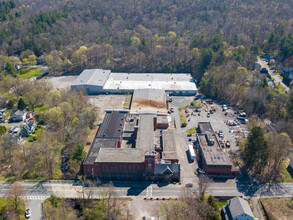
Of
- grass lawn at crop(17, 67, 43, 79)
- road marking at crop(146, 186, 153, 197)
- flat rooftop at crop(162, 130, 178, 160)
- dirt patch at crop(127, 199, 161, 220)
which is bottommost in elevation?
grass lawn at crop(17, 67, 43, 79)

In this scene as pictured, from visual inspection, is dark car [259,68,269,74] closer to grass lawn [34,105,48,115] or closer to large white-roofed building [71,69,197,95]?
large white-roofed building [71,69,197,95]

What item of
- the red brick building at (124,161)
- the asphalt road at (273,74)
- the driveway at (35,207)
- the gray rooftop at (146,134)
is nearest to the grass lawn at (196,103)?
the gray rooftop at (146,134)

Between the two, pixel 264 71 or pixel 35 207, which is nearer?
pixel 35 207

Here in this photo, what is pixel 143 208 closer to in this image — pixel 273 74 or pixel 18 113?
pixel 18 113

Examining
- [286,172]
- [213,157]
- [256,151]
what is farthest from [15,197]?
[286,172]

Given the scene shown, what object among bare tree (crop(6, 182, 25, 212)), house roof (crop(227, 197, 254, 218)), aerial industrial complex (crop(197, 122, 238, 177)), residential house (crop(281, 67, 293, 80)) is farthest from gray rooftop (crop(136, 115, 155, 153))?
residential house (crop(281, 67, 293, 80))

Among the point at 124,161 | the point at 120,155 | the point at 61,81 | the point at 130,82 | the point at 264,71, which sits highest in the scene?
the point at 124,161
